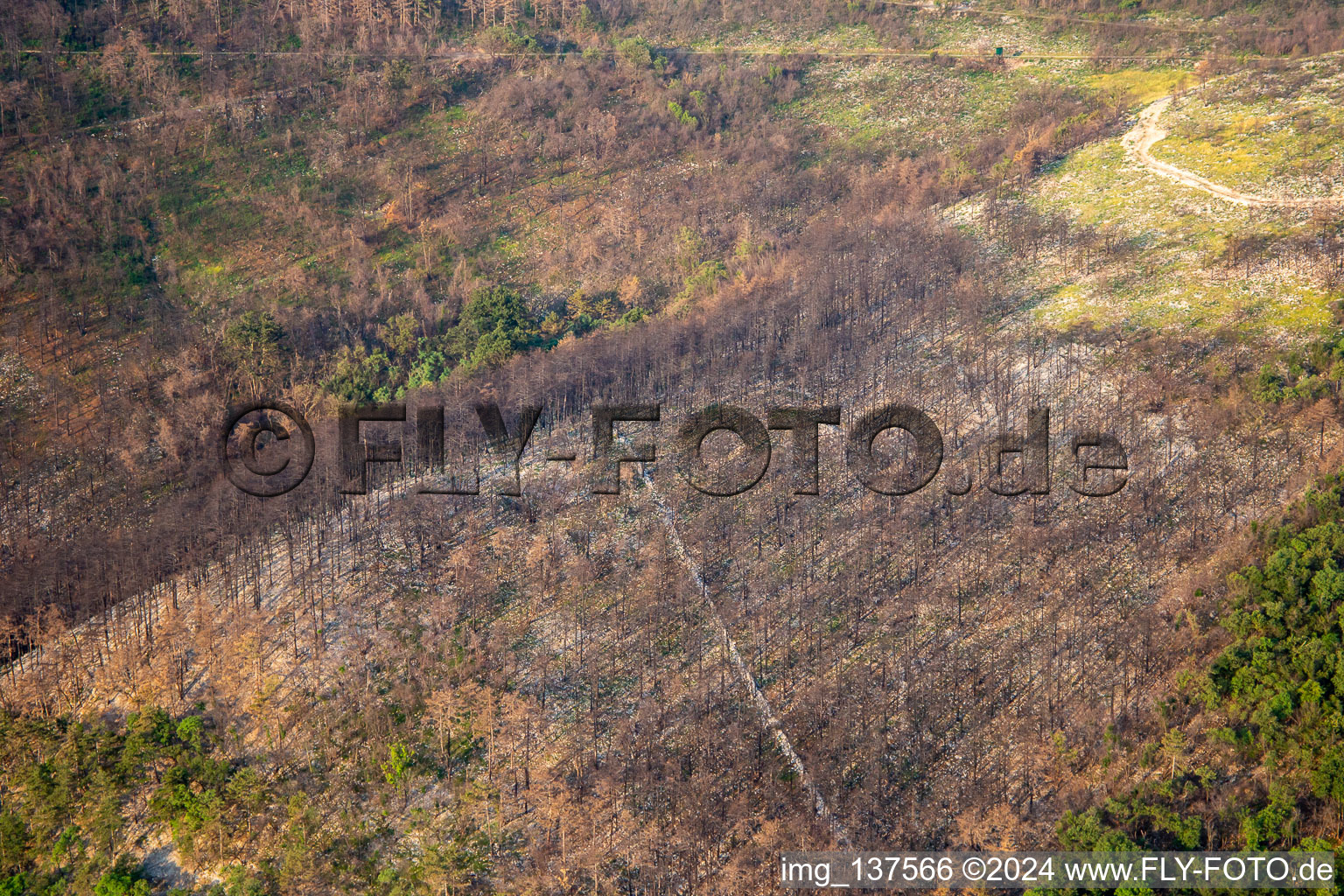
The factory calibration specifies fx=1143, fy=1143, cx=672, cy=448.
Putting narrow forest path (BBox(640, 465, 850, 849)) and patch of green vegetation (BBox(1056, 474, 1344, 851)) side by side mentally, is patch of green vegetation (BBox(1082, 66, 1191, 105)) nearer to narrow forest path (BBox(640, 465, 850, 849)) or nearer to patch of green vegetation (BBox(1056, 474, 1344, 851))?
patch of green vegetation (BBox(1056, 474, 1344, 851))

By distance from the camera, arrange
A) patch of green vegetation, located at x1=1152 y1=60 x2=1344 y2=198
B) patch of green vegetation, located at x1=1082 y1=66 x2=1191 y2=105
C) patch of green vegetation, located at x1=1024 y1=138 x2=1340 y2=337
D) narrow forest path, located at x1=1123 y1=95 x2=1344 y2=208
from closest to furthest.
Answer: patch of green vegetation, located at x1=1024 y1=138 x2=1340 y2=337 < narrow forest path, located at x1=1123 y1=95 x2=1344 y2=208 < patch of green vegetation, located at x1=1152 y1=60 x2=1344 y2=198 < patch of green vegetation, located at x1=1082 y1=66 x2=1191 y2=105

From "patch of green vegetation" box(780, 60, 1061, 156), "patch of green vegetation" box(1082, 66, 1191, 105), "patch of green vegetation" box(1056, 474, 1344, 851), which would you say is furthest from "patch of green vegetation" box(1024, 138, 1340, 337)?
"patch of green vegetation" box(1056, 474, 1344, 851)

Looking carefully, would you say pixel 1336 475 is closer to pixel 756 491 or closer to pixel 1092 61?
pixel 756 491

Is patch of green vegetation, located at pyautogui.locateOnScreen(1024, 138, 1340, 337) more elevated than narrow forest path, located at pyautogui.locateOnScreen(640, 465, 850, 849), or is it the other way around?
patch of green vegetation, located at pyautogui.locateOnScreen(1024, 138, 1340, 337)

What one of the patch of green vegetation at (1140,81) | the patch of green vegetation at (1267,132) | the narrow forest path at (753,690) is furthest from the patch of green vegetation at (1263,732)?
the patch of green vegetation at (1140,81)

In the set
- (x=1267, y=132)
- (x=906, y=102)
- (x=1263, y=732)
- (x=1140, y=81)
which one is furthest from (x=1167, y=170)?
(x=1263, y=732)

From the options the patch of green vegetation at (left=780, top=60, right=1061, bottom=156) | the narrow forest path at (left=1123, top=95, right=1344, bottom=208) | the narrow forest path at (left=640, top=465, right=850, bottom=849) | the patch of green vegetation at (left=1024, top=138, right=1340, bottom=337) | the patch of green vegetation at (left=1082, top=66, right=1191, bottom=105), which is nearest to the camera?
the narrow forest path at (left=640, top=465, right=850, bottom=849)

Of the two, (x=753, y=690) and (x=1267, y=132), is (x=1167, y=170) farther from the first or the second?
(x=753, y=690)

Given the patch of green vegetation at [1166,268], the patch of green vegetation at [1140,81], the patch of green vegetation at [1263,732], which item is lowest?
the patch of green vegetation at [1263,732]

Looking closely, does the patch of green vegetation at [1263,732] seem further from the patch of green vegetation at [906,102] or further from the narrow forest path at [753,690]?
the patch of green vegetation at [906,102]
